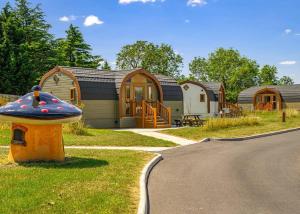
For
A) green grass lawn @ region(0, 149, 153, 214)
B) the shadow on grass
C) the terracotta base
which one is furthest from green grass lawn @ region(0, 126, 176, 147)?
the terracotta base

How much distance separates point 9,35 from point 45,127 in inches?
1214

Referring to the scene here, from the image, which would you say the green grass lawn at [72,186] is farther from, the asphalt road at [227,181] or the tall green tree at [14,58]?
the tall green tree at [14,58]

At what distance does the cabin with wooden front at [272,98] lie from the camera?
2183 inches

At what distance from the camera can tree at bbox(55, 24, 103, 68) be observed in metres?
54.2

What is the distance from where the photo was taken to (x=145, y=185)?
9.50 m

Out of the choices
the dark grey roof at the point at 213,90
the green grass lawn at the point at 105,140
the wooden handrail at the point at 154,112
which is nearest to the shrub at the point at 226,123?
the wooden handrail at the point at 154,112

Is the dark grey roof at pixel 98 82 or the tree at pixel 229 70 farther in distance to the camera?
the tree at pixel 229 70

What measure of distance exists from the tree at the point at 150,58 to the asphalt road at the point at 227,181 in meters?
54.5

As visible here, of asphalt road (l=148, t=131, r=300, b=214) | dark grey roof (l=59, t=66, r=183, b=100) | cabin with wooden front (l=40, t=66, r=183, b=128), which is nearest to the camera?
asphalt road (l=148, t=131, r=300, b=214)

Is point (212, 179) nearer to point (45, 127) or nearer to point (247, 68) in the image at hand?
point (45, 127)

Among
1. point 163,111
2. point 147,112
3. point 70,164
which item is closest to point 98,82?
point 147,112

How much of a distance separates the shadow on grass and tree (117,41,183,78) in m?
58.7

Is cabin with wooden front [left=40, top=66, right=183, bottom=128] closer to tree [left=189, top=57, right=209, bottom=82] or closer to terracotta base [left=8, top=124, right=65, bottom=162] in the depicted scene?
terracotta base [left=8, top=124, right=65, bottom=162]

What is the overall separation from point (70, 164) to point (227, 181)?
14.1ft
